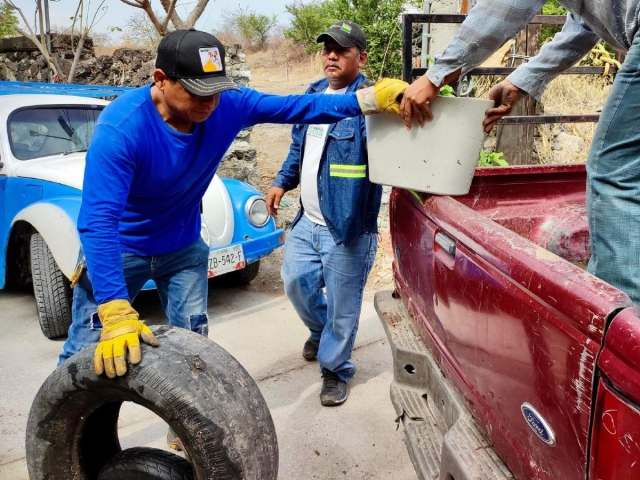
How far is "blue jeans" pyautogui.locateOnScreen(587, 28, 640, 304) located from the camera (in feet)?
5.41

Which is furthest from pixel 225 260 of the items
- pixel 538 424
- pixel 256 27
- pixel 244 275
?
pixel 256 27

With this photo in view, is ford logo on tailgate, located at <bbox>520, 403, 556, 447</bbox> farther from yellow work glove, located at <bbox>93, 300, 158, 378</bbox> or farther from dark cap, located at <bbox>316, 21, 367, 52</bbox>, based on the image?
dark cap, located at <bbox>316, 21, 367, 52</bbox>

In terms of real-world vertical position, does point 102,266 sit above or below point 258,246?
above

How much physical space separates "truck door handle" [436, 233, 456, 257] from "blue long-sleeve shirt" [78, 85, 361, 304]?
722 mm

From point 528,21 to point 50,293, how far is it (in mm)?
3550

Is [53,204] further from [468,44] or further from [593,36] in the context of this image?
[593,36]

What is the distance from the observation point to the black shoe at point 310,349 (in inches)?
154

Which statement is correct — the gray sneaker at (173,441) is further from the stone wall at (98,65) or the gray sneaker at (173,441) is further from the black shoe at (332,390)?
the stone wall at (98,65)

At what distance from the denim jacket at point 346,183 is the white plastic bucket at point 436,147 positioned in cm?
50

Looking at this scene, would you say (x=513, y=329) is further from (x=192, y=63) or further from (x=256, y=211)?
(x=256, y=211)

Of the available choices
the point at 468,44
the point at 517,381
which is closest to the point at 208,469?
the point at 517,381

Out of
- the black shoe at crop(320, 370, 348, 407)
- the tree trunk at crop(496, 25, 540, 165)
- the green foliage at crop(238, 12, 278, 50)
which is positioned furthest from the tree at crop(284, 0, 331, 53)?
the black shoe at crop(320, 370, 348, 407)

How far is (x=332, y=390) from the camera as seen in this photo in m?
3.40

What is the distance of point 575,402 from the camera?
1317 mm
